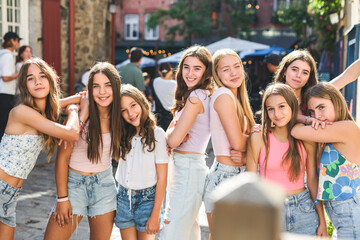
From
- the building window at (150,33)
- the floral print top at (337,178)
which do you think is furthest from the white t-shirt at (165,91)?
the building window at (150,33)

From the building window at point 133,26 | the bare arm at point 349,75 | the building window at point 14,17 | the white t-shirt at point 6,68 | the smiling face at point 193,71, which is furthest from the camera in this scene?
the building window at point 133,26

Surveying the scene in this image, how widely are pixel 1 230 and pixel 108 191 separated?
0.80 metres

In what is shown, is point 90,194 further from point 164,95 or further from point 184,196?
point 164,95

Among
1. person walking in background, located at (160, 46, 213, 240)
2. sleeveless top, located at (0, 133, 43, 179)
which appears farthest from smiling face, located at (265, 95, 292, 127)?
sleeveless top, located at (0, 133, 43, 179)

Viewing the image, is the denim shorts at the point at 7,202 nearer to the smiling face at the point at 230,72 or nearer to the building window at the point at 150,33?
the smiling face at the point at 230,72

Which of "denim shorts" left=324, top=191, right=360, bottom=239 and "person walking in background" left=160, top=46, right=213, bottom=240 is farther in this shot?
"person walking in background" left=160, top=46, right=213, bottom=240

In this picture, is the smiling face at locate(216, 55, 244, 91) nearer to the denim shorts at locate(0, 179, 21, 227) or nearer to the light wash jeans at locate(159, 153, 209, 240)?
the light wash jeans at locate(159, 153, 209, 240)

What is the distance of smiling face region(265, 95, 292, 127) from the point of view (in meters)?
2.74

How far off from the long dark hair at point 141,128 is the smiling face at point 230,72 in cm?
59

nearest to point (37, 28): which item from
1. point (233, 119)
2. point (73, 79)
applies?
point (73, 79)

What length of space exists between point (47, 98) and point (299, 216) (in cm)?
191

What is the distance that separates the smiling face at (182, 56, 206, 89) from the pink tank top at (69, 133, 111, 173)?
0.69 m

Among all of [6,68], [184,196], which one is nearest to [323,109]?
[184,196]

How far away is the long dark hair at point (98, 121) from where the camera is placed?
3018mm
